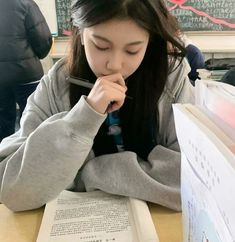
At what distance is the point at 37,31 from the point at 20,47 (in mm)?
141

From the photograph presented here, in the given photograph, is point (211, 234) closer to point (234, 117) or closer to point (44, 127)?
point (234, 117)

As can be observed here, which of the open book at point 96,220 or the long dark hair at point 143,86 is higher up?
the long dark hair at point 143,86

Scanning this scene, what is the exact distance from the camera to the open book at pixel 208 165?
1.02ft

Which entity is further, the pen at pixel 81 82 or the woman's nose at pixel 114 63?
the pen at pixel 81 82

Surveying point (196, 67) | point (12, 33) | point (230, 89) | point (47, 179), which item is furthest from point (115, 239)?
point (12, 33)

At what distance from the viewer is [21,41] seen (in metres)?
2.08

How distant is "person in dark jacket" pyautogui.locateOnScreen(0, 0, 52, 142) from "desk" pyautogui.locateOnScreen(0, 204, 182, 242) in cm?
151

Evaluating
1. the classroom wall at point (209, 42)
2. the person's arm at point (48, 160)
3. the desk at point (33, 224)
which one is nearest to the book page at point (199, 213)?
the desk at point (33, 224)

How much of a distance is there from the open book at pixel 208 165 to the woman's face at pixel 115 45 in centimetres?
29

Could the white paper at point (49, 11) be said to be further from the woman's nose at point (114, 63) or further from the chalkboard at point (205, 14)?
the woman's nose at point (114, 63)

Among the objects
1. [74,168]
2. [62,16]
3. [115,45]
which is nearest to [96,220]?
[74,168]

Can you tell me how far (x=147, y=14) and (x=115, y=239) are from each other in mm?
463

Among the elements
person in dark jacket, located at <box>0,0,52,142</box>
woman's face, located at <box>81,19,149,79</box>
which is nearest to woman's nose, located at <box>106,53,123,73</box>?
woman's face, located at <box>81,19,149,79</box>

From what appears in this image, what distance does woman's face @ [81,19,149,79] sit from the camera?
0.72 meters
